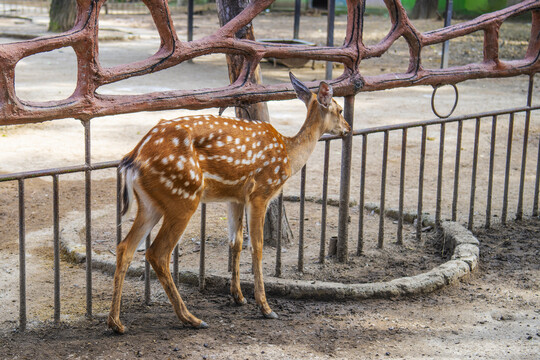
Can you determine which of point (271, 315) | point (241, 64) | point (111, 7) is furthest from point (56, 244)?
point (111, 7)

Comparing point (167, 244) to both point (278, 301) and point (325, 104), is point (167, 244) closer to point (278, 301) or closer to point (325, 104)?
point (278, 301)

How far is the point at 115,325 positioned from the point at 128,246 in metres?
0.45

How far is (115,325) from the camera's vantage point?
409 centimetres

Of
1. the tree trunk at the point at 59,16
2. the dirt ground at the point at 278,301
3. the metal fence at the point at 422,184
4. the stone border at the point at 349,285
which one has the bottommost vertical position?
the dirt ground at the point at 278,301

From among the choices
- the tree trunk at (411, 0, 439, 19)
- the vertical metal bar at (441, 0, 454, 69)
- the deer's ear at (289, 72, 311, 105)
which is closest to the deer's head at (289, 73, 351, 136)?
the deer's ear at (289, 72, 311, 105)

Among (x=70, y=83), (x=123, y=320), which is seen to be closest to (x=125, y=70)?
(x=123, y=320)

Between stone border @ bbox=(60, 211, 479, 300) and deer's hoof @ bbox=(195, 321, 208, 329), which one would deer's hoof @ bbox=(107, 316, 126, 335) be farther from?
stone border @ bbox=(60, 211, 479, 300)

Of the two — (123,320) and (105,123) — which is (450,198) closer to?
(123,320)

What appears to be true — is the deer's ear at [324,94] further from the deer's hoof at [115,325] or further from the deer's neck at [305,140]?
the deer's hoof at [115,325]

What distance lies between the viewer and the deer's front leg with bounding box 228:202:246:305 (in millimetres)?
4660

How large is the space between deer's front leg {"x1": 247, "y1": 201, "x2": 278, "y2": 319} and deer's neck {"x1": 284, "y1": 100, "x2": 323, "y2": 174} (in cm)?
40

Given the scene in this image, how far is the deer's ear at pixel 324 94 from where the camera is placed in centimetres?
459

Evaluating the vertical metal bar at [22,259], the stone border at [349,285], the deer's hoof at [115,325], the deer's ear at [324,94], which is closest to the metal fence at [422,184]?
the vertical metal bar at [22,259]

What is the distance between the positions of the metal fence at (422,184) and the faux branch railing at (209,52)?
9.3 inches
